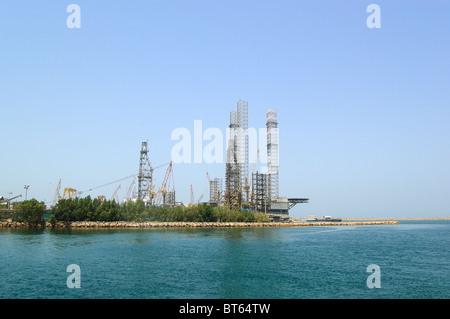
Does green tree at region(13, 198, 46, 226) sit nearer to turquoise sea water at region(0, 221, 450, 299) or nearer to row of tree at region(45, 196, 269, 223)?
row of tree at region(45, 196, 269, 223)

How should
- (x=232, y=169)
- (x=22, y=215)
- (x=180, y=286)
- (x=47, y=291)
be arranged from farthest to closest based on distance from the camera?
(x=232, y=169)
(x=22, y=215)
(x=180, y=286)
(x=47, y=291)

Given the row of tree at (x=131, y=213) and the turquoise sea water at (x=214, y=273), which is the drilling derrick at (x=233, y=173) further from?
the turquoise sea water at (x=214, y=273)

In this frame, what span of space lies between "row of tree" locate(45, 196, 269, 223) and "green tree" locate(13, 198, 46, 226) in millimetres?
4669

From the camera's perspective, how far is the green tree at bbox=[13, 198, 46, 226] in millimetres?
115562

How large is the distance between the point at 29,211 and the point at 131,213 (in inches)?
1363

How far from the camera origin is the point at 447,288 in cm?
3569

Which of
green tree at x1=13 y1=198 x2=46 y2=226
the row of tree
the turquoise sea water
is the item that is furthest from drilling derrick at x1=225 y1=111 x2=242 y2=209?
the turquoise sea water

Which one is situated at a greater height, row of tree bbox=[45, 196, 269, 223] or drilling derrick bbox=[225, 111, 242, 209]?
drilling derrick bbox=[225, 111, 242, 209]

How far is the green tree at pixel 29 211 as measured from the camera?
379 feet

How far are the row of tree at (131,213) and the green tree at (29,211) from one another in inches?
184
